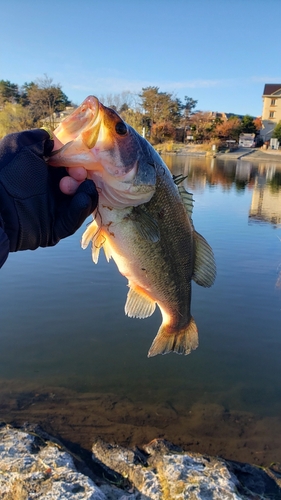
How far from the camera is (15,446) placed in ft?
11.2

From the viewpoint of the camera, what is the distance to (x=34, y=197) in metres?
2.14

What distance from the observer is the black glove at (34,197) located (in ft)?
6.72

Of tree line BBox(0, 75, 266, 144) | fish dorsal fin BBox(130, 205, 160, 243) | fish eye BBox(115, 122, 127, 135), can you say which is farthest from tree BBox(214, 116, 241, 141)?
fish eye BBox(115, 122, 127, 135)

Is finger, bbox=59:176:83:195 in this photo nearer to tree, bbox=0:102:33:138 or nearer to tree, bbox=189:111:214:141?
tree, bbox=0:102:33:138

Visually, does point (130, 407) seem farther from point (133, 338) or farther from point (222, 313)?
point (222, 313)

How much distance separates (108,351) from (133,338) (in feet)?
1.65

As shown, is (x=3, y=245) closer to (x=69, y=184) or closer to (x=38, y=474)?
(x=69, y=184)

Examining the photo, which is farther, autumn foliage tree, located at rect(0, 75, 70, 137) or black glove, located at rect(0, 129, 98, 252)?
autumn foliage tree, located at rect(0, 75, 70, 137)

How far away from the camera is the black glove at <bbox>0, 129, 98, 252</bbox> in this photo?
2.05 meters

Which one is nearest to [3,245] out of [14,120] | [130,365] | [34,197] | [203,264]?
[34,197]

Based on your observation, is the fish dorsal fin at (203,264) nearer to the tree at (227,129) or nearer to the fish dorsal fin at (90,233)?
the fish dorsal fin at (90,233)

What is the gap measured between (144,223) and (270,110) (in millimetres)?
79949

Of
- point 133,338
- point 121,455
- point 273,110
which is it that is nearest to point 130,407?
point 121,455

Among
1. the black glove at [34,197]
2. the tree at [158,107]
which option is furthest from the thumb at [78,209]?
the tree at [158,107]
